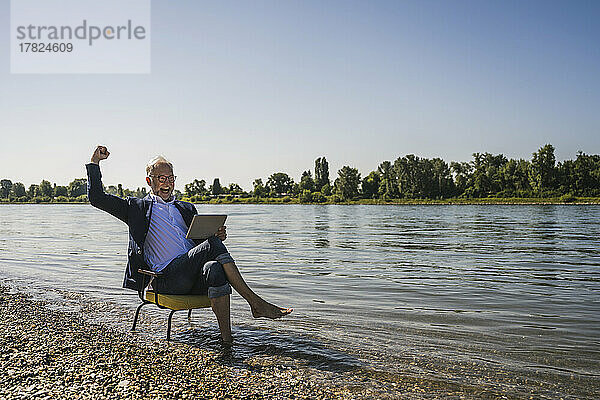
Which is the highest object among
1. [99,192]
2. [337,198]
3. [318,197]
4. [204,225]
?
[318,197]

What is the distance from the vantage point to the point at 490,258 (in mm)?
18766

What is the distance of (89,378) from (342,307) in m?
5.42

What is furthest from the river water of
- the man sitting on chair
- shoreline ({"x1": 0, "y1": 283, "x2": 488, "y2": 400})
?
the man sitting on chair

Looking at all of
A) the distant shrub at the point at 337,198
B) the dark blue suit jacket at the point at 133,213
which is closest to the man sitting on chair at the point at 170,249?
the dark blue suit jacket at the point at 133,213

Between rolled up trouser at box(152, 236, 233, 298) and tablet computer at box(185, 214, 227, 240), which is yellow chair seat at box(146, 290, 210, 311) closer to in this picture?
rolled up trouser at box(152, 236, 233, 298)

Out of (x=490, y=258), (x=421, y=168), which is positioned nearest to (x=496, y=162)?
(x=421, y=168)

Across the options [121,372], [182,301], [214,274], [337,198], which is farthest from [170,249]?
[337,198]

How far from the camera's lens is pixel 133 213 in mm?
6836

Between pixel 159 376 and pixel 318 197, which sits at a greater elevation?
pixel 318 197

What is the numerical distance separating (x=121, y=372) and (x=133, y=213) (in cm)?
216

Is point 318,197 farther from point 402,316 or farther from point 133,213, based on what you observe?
point 133,213

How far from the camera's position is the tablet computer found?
631 centimetres

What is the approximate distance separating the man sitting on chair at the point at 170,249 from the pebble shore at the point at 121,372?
0.76 m

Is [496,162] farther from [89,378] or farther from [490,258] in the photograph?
[89,378]
